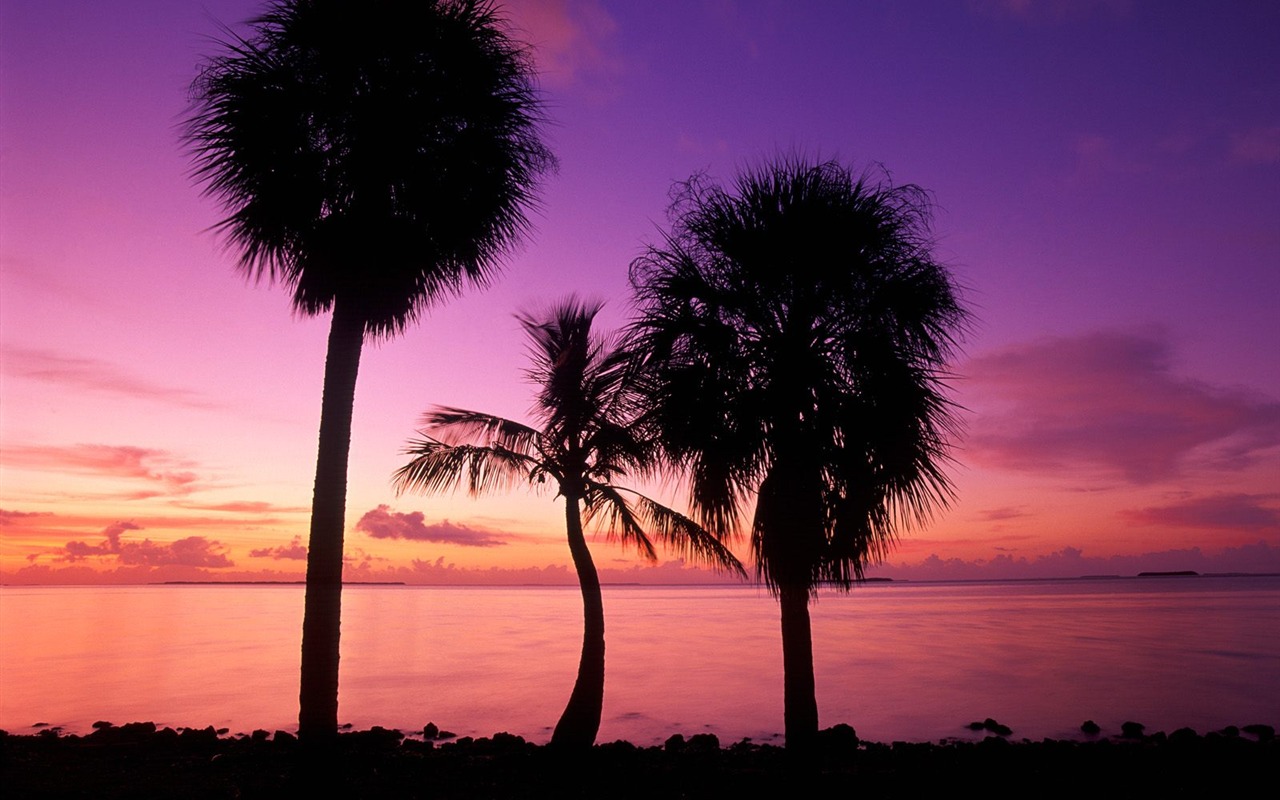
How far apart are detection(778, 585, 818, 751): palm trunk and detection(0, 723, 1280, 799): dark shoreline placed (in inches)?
12.5

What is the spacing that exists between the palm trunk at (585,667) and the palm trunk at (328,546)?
469 cm

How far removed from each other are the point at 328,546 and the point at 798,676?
6171mm

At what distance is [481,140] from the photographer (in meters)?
10.3

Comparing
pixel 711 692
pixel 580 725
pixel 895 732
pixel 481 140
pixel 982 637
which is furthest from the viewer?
pixel 982 637

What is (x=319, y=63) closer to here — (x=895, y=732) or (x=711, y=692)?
(x=895, y=732)

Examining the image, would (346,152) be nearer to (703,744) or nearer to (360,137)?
(360,137)

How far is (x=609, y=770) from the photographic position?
1295cm

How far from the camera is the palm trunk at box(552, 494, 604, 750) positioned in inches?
520

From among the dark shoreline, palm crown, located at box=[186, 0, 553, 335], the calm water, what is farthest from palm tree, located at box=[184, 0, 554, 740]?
the calm water

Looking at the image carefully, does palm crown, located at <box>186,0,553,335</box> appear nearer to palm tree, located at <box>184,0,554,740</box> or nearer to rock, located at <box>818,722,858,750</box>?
palm tree, located at <box>184,0,554,740</box>

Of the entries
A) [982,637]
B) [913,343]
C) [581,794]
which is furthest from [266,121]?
[982,637]

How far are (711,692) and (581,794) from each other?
804 inches

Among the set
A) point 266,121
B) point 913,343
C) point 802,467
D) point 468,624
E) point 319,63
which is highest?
point 319,63

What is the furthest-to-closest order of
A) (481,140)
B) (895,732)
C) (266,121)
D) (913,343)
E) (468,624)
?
(468,624) < (895,732) < (913,343) < (481,140) < (266,121)
